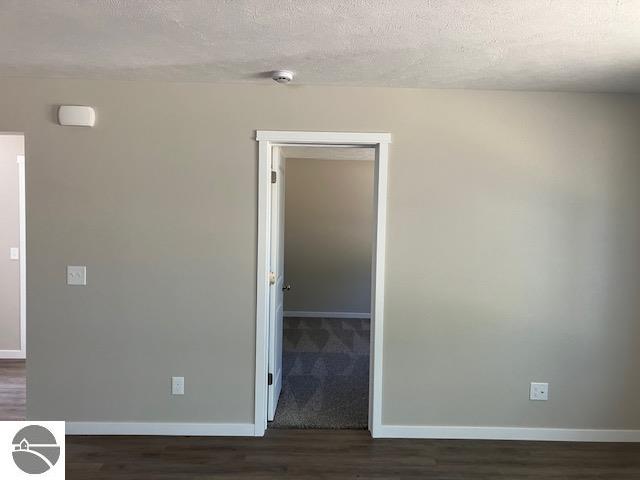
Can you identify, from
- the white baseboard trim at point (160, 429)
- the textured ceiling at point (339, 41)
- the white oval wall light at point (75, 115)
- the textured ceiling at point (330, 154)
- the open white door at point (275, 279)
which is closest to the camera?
the textured ceiling at point (339, 41)

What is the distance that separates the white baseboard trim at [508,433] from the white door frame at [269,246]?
0.50 feet

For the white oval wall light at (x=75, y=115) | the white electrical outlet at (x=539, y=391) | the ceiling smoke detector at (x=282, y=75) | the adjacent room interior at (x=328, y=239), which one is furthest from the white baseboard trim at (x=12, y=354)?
the white electrical outlet at (x=539, y=391)

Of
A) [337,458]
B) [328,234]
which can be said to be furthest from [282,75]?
[328,234]

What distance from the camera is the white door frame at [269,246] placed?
8.45ft

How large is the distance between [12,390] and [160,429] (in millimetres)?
1561

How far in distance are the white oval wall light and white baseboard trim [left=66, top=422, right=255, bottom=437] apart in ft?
6.27

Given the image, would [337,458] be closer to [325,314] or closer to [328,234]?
[325,314]

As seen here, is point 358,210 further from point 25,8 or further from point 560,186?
point 25,8

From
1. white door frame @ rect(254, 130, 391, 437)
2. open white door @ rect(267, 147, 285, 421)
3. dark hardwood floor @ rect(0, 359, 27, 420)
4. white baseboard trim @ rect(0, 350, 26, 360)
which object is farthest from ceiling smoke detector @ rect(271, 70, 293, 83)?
white baseboard trim @ rect(0, 350, 26, 360)

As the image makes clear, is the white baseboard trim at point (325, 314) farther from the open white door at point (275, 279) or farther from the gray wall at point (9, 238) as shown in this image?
the gray wall at point (9, 238)

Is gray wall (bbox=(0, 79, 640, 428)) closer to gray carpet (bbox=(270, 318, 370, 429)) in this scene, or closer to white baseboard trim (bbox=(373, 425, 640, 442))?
white baseboard trim (bbox=(373, 425, 640, 442))

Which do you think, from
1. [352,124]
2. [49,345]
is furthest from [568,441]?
[49,345]

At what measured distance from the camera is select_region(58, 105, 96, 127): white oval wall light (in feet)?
8.15

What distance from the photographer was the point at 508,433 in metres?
2.68
